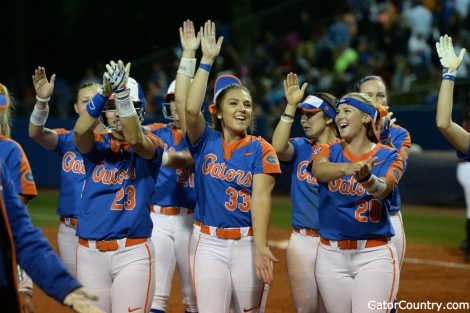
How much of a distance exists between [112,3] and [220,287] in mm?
20927

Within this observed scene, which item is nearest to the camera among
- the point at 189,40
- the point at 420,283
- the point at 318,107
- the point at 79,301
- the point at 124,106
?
the point at 79,301

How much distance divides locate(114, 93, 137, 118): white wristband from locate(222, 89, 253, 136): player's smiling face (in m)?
0.80

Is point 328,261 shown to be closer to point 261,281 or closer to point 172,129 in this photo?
point 261,281

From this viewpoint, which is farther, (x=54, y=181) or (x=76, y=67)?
(x=76, y=67)

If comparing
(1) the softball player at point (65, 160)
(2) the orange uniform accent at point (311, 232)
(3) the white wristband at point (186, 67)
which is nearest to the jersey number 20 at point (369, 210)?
(2) the orange uniform accent at point (311, 232)

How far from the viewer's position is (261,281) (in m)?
4.54

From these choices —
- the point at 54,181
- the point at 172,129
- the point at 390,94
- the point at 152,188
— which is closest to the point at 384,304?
the point at 152,188

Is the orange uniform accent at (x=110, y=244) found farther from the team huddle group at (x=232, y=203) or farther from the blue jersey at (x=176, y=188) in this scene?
the blue jersey at (x=176, y=188)

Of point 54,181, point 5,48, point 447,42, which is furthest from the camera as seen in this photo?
point 5,48

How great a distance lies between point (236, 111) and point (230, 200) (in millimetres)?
652

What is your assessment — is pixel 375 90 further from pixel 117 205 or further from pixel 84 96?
pixel 117 205

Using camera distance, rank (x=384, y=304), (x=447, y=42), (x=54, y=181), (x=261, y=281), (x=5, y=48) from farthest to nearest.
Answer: (x=5, y=48) < (x=54, y=181) < (x=447, y=42) < (x=261, y=281) < (x=384, y=304)

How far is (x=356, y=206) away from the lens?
14.6 feet

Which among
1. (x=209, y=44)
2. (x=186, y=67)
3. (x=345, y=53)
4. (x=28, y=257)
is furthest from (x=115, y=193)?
(x=345, y=53)
